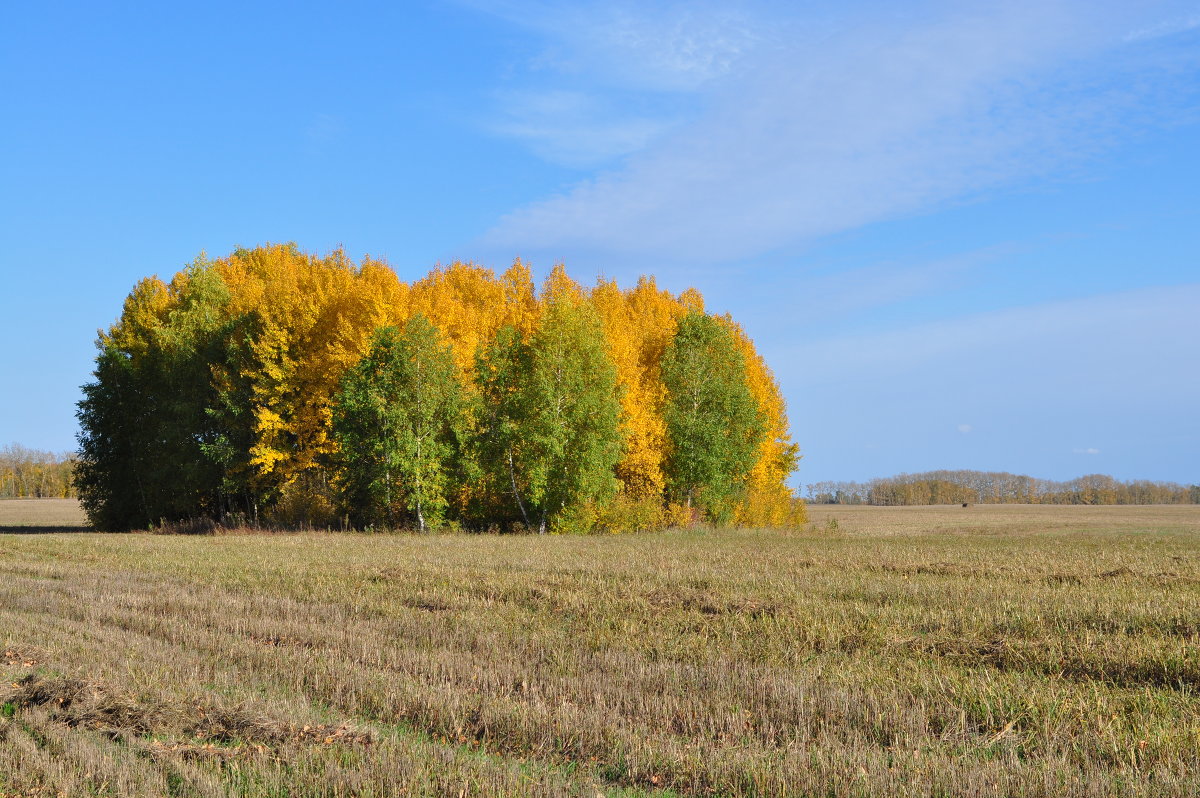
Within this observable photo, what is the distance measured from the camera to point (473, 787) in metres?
6.09

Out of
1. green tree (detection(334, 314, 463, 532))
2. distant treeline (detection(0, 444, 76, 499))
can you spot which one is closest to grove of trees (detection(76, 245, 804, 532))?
green tree (detection(334, 314, 463, 532))

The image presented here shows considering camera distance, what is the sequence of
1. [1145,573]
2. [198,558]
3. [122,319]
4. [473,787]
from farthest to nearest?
[122,319] < [198,558] < [1145,573] < [473,787]

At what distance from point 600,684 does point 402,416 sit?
28.2 m

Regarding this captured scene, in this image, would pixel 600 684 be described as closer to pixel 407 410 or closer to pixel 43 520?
pixel 407 410

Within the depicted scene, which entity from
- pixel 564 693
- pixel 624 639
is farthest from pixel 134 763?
pixel 624 639

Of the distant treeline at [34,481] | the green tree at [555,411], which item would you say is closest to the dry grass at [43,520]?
the green tree at [555,411]

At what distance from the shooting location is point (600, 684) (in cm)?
921

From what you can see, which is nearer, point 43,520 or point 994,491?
point 43,520

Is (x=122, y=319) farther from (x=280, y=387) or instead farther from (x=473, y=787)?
(x=473, y=787)

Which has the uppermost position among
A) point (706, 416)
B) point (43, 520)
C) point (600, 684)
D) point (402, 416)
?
point (706, 416)

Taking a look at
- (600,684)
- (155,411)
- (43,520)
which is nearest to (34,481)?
(43,520)

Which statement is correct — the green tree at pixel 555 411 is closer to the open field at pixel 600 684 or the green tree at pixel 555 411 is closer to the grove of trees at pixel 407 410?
the grove of trees at pixel 407 410

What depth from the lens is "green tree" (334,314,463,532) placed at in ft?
119

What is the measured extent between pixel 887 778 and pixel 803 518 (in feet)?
165
